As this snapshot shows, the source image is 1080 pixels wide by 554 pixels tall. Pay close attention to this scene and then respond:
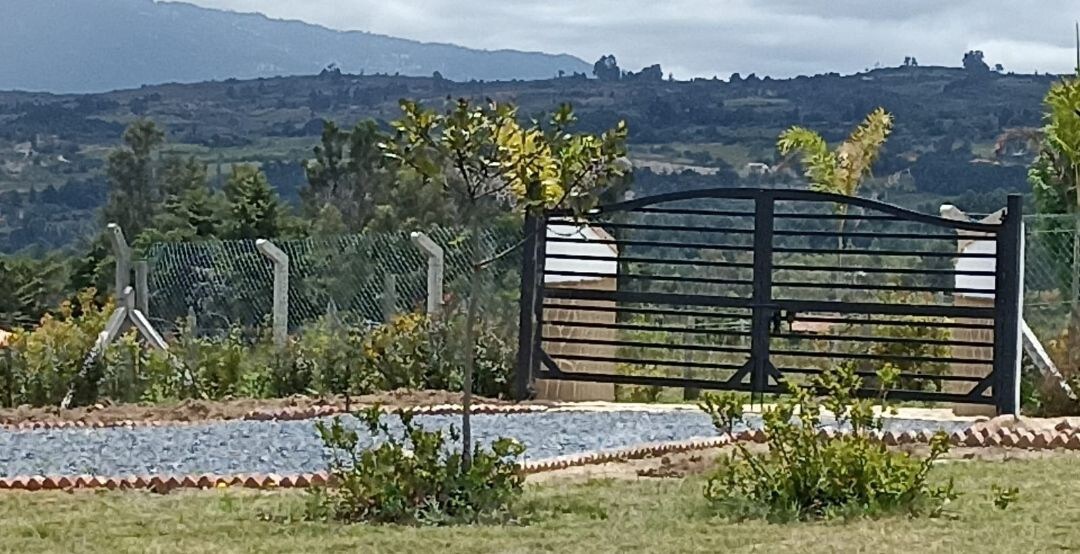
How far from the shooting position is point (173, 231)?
1196 inches

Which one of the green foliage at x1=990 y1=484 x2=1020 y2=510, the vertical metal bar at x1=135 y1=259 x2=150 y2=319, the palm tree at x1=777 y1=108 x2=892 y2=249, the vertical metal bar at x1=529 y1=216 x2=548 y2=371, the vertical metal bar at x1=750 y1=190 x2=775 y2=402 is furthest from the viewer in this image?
the palm tree at x1=777 y1=108 x2=892 y2=249

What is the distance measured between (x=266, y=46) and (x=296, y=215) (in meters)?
128

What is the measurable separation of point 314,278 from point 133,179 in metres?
27.0

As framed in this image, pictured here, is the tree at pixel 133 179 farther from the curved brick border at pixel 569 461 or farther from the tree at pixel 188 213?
the curved brick border at pixel 569 461

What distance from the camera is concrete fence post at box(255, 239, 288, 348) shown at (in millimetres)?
14289

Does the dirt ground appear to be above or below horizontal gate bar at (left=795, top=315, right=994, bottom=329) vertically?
below

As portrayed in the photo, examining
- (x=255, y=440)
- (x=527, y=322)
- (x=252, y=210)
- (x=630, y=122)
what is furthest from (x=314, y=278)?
(x=630, y=122)

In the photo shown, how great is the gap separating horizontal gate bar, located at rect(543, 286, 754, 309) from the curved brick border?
2.66 meters

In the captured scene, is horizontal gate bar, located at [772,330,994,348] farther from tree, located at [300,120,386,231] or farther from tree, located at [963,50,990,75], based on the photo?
tree, located at [963,50,990,75]

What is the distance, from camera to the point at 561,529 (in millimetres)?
6562

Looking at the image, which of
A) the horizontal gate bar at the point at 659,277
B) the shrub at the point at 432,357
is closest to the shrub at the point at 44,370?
the shrub at the point at 432,357

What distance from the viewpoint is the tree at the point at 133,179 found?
39.9 metres

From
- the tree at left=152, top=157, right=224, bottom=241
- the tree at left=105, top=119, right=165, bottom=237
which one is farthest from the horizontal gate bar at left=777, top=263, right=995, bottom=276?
the tree at left=105, top=119, right=165, bottom=237

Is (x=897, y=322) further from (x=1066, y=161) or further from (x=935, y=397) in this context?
(x=1066, y=161)
